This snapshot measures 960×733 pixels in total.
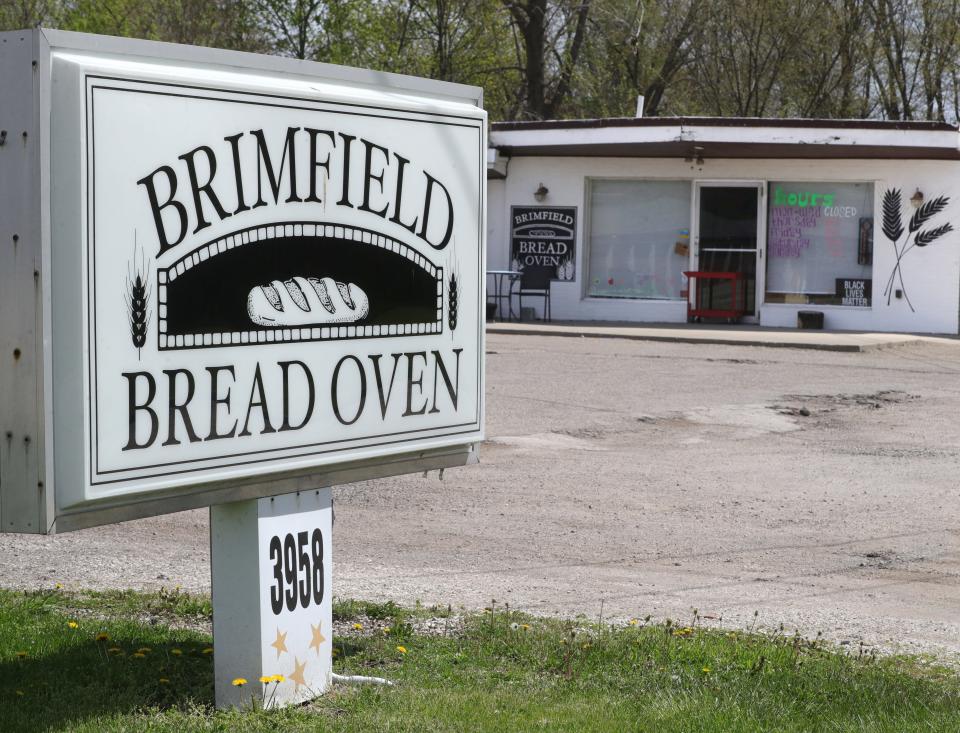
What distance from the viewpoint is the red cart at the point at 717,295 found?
2345cm

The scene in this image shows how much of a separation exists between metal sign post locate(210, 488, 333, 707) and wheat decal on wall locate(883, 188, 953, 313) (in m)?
19.7

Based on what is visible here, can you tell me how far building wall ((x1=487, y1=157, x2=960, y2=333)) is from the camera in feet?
72.1

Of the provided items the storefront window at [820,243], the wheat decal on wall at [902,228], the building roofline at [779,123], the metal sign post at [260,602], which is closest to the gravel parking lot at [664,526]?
the metal sign post at [260,602]

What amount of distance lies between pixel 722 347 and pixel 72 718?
15.7m

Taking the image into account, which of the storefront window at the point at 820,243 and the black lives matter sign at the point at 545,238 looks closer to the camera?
the storefront window at the point at 820,243

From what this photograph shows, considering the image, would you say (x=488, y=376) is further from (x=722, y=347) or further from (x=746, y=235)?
(x=746, y=235)

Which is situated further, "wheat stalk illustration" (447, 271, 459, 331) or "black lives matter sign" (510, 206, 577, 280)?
"black lives matter sign" (510, 206, 577, 280)

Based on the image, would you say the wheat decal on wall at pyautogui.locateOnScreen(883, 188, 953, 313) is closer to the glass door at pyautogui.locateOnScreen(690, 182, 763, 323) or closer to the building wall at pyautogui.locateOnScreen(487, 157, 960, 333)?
the building wall at pyautogui.locateOnScreen(487, 157, 960, 333)

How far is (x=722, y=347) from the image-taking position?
18.9 metres

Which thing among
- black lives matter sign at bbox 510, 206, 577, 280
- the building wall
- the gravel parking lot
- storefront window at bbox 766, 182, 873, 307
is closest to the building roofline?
the building wall

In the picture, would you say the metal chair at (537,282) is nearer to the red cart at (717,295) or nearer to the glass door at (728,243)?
the red cart at (717,295)

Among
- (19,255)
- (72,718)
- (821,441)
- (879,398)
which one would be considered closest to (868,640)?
(72,718)

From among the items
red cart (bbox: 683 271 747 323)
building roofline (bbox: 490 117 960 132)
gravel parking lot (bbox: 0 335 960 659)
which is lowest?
gravel parking lot (bbox: 0 335 960 659)

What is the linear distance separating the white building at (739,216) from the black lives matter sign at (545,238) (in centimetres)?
3
